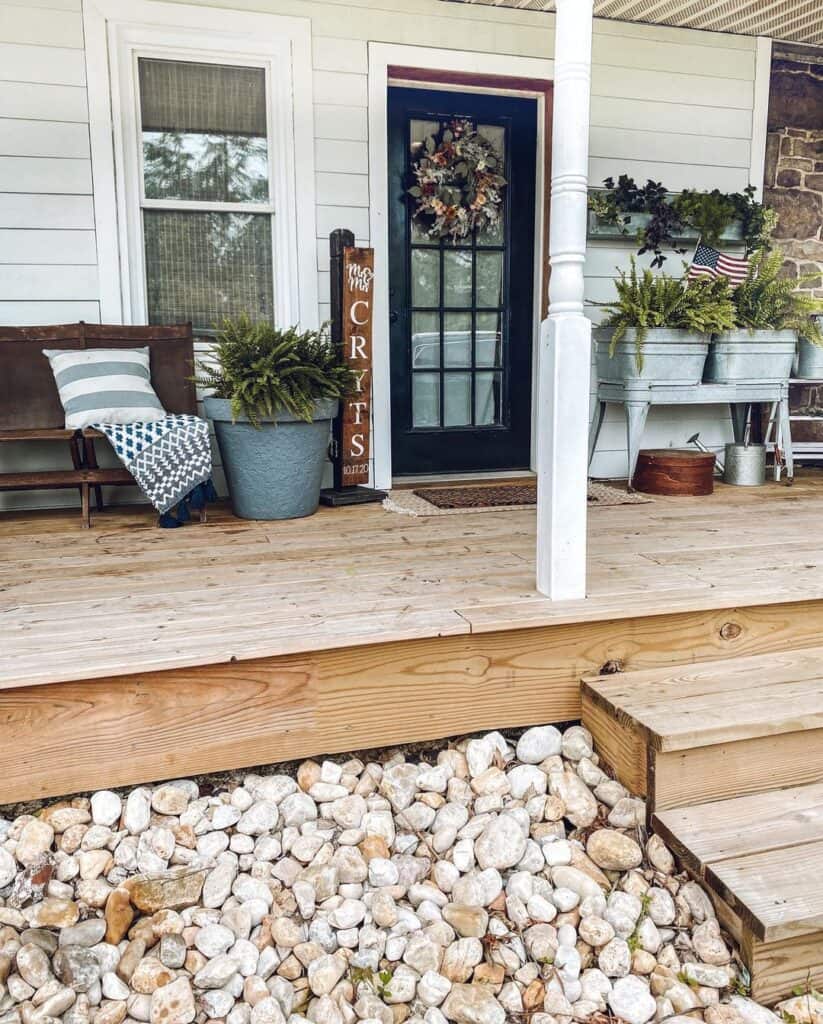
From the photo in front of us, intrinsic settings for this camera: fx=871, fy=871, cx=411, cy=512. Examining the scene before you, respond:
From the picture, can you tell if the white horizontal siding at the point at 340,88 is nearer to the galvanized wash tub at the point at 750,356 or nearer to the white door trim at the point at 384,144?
the white door trim at the point at 384,144

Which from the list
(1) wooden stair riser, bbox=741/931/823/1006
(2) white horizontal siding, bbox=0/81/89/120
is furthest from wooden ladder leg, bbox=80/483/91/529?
(1) wooden stair riser, bbox=741/931/823/1006

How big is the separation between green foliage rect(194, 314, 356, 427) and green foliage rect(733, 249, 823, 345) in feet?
6.37

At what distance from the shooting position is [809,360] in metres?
4.26

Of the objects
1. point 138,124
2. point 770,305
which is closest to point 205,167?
point 138,124

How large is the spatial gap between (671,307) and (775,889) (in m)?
2.95

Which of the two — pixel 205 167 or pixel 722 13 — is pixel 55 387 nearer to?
pixel 205 167

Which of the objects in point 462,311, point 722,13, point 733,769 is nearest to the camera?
point 733,769

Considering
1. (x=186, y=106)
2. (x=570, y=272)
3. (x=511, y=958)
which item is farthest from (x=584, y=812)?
(x=186, y=106)

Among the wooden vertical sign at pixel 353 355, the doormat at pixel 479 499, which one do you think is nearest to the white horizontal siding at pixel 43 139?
the wooden vertical sign at pixel 353 355

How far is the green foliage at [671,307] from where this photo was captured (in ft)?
12.9

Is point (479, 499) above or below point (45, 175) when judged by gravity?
below

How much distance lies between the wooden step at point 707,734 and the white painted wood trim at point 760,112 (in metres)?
3.37

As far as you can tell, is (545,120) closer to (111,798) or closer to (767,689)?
(767,689)

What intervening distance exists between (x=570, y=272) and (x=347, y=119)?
226 cm
